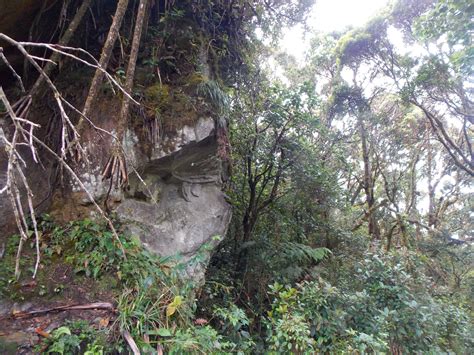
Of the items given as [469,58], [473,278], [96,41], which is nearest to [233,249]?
[96,41]

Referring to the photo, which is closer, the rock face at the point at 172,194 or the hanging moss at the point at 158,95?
the rock face at the point at 172,194

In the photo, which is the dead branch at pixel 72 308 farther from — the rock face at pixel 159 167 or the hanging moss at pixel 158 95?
the hanging moss at pixel 158 95

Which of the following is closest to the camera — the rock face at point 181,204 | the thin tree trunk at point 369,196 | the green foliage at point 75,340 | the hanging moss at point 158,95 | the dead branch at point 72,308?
the green foliage at point 75,340

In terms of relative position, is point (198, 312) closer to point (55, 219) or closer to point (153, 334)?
point (153, 334)

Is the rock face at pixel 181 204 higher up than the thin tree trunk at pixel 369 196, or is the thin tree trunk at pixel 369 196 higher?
the thin tree trunk at pixel 369 196

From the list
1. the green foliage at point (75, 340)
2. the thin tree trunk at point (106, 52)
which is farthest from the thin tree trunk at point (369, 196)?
the green foliage at point (75, 340)

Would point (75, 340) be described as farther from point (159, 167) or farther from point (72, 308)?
point (159, 167)

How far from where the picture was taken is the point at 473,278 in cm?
1095

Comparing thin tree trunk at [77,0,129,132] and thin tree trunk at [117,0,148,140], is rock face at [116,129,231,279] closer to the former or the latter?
thin tree trunk at [117,0,148,140]

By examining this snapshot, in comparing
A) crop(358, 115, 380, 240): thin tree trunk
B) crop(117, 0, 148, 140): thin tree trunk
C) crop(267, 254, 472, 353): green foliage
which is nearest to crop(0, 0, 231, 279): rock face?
crop(117, 0, 148, 140): thin tree trunk

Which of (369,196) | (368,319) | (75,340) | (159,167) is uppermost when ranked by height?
(369,196)

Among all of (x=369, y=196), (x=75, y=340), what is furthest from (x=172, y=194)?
(x=369, y=196)

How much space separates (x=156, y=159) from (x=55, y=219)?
1399 mm

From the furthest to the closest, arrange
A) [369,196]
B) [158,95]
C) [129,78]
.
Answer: [369,196] < [158,95] < [129,78]
